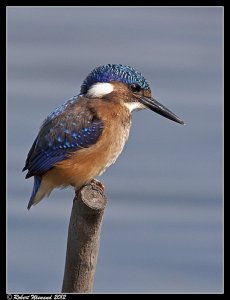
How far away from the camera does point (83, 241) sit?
3789 mm

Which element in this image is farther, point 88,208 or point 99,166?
point 99,166

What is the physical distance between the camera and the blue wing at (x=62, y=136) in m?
4.42

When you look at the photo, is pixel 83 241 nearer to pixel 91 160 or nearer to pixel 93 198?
pixel 93 198

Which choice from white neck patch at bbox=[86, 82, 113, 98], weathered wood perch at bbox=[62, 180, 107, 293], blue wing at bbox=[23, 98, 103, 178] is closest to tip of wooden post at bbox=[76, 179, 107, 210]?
weathered wood perch at bbox=[62, 180, 107, 293]

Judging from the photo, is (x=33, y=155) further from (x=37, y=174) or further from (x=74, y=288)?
(x=74, y=288)

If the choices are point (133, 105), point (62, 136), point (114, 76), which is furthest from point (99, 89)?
point (62, 136)

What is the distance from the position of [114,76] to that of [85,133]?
0.34m

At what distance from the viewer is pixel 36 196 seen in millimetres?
4504

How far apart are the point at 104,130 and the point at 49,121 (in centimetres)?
28

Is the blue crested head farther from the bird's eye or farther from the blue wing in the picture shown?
the blue wing

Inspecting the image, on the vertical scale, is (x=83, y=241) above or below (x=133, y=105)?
below

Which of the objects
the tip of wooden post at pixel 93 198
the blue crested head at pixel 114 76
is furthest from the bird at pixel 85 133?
the tip of wooden post at pixel 93 198

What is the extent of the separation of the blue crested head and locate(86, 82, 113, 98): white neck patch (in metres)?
0.02
